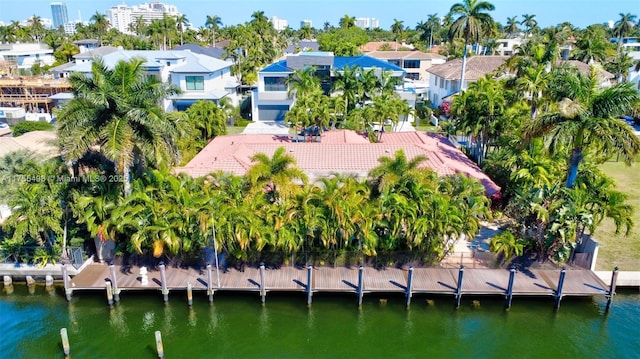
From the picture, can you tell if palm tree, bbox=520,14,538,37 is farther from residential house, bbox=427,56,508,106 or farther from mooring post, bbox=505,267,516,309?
mooring post, bbox=505,267,516,309

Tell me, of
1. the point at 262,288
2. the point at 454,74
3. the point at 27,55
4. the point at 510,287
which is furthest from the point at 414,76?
the point at 27,55

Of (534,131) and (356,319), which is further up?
(534,131)

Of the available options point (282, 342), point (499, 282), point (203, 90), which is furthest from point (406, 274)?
point (203, 90)

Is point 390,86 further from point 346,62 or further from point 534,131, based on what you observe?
point 534,131

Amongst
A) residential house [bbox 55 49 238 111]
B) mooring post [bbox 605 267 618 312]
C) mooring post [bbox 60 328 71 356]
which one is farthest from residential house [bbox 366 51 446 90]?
mooring post [bbox 60 328 71 356]

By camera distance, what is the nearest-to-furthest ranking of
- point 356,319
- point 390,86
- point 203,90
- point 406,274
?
point 356,319
point 406,274
point 390,86
point 203,90

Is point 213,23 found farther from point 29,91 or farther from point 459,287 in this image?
point 459,287

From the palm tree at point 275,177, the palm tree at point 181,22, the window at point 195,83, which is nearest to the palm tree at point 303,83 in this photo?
the window at point 195,83
